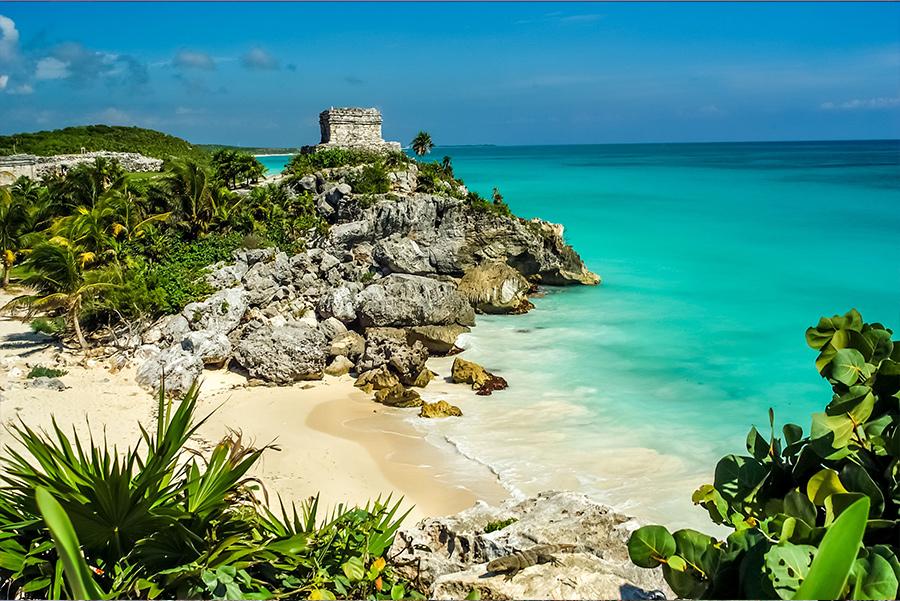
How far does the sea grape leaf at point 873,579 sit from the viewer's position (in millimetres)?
2027

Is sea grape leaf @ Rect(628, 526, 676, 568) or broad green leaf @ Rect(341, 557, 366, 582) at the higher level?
sea grape leaf @ Rect(628, 526, 676, 568)

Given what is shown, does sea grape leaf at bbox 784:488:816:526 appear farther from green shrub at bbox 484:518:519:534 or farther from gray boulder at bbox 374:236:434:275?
gray boulder at bbox 374:236:434:275

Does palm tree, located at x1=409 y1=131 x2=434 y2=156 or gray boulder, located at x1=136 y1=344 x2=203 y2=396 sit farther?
palm tree, located at x1=409 y1=131 x2=434 y2=156

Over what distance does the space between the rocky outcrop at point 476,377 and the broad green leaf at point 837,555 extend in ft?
39.1

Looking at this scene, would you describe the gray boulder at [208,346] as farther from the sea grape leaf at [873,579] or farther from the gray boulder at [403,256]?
the sea grape leaf at [873,579]

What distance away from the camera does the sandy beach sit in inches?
378

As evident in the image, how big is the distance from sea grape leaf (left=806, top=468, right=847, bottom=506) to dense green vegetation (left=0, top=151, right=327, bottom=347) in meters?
14.6

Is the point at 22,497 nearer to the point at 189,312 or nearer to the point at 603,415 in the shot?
the point at 603,415

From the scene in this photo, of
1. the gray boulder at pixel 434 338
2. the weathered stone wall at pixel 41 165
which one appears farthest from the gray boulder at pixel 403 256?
the weathered stone wall at pixel 41 165

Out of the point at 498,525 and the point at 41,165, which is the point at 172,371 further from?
the point at 41,165

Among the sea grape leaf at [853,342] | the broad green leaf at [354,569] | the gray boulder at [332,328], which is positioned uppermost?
the sea grape leaf at [853,342]

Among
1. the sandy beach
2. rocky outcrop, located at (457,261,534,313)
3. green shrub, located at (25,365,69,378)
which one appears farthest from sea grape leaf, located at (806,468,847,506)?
rocky outcrop, located at (457,261,534,313)

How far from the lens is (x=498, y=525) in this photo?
17.8 feet

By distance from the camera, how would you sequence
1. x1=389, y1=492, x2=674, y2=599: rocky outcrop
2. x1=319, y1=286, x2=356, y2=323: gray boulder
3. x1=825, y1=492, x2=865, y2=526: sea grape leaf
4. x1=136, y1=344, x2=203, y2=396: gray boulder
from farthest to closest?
x1=319, y1=286, x2=356, y2=323: gray boulder < x1=136, y1=344, x2=203, y2=396: gray boulder < x1=389, y1=492, x2=674, y2=599: rocky outcrop < x1=825, y1=492, x2=865, y2=526: sea grape leaf
